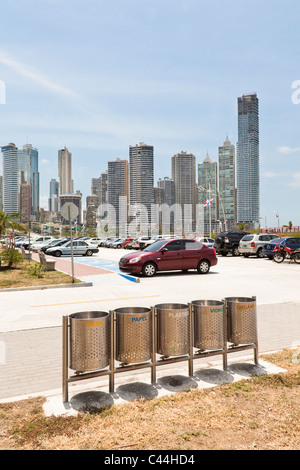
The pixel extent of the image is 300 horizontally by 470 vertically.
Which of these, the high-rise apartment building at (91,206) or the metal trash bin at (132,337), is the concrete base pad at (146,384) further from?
the high-rise apartment building at (91,206)

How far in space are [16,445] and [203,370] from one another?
259 cm

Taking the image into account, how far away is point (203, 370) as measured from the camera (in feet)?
16.2

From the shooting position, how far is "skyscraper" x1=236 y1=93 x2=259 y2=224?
475 feet

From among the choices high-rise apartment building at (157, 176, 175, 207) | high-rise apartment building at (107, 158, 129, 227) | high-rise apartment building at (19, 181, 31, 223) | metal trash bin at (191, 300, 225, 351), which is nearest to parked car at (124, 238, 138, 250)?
metal trash bin at (191, 300, 225, 351)

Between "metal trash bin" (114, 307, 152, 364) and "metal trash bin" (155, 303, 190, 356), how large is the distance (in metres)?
0.22

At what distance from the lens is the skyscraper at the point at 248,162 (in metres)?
145

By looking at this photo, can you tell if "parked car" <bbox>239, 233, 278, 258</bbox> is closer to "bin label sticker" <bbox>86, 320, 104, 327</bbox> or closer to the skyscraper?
"bin label sticker" <bbox>86, 320, 104, 327</bbox>

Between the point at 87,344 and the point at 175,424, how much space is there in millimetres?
1244

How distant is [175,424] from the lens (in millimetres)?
3494

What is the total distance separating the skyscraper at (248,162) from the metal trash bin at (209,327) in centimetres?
14608

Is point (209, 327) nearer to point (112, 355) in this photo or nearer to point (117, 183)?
point (112, 355)

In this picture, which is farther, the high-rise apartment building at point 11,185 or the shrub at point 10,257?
the high-rise apartment building at point 11,185

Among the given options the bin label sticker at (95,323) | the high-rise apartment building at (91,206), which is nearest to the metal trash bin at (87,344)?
the bin label sticker at (95,323)
